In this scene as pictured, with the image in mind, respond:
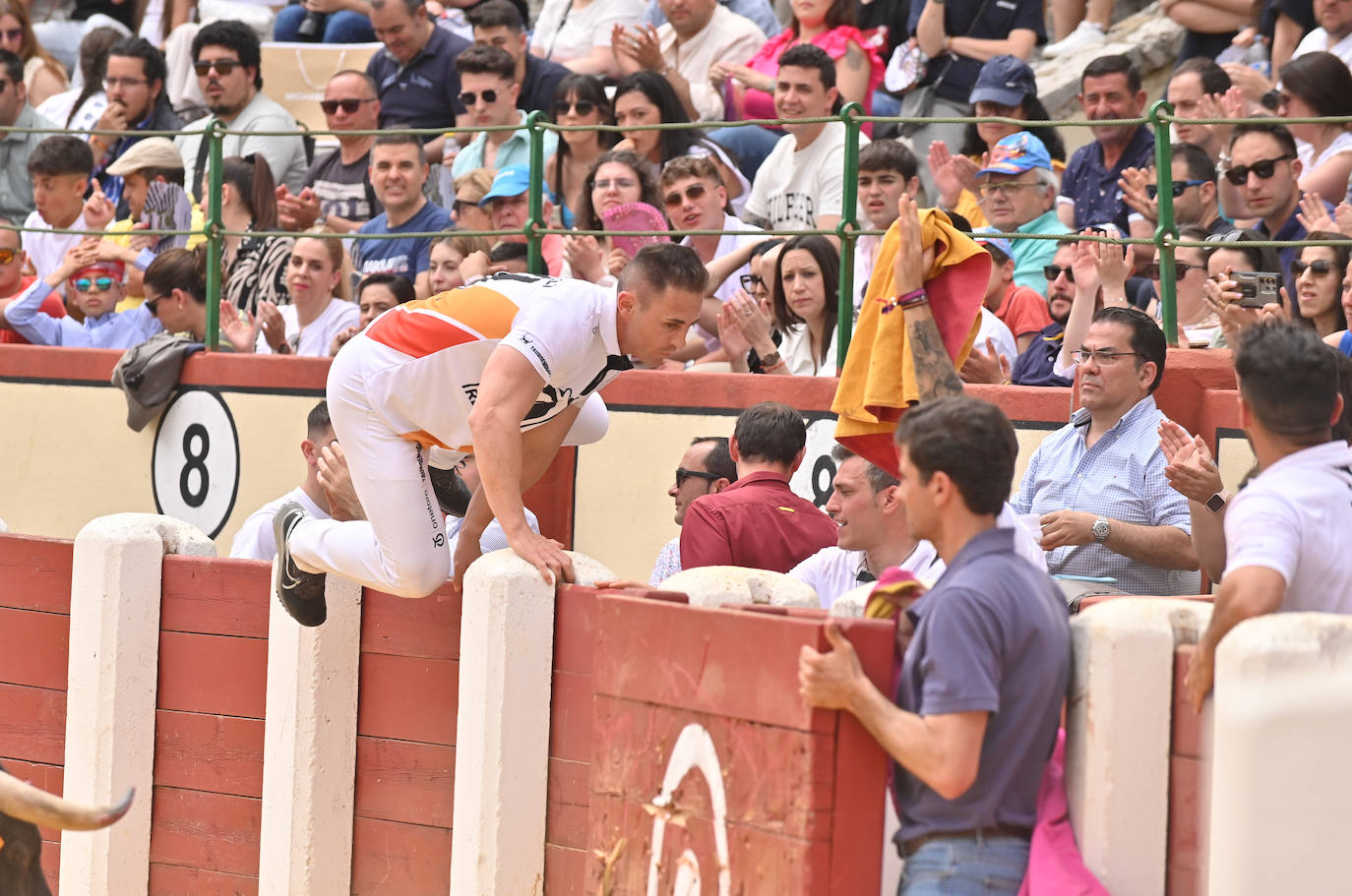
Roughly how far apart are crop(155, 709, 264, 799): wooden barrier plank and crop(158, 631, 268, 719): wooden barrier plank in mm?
33

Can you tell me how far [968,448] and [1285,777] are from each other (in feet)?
2.67

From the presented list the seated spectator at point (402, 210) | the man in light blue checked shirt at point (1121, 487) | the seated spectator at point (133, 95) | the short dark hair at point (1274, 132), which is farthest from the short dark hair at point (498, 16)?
the man in light blue checked shirt at point (1121, 487)

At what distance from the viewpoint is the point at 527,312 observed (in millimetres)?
5270

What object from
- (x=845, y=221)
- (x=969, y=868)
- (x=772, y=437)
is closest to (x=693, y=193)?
(x=845, y=221)

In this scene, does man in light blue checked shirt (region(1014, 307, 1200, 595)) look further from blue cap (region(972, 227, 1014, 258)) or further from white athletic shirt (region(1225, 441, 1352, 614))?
white athletic shirt (region(1225, 441, 1352, 614))

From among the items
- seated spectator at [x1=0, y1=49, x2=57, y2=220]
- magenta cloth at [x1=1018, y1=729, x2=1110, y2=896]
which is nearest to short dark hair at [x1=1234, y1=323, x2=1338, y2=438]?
magenta cloth at [x1=1018, y1=729, x2=1110, y2=896]

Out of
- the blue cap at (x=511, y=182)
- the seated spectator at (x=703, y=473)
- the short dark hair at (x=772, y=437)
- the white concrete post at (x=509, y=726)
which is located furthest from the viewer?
the blue cap at (x=511, y=182)

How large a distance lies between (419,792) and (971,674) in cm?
257

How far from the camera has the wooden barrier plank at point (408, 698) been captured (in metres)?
5.50

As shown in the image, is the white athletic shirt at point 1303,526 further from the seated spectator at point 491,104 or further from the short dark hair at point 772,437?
the seated spectator at point 491,104

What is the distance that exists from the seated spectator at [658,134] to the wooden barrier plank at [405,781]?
401cm

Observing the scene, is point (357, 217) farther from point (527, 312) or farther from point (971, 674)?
point (971, 674)

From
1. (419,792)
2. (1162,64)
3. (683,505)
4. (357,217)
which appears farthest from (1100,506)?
(1162,64)

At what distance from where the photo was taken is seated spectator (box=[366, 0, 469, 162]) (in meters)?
10.6
